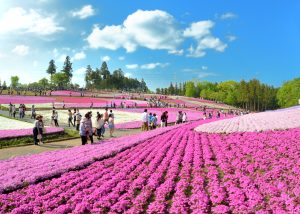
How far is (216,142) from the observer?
21.1m

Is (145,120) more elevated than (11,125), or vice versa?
(145,120)

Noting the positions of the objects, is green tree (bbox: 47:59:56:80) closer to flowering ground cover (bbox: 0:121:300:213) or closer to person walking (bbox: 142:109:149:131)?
person walking (bbox: 142:109:149:131)

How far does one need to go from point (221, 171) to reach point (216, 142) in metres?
7.35

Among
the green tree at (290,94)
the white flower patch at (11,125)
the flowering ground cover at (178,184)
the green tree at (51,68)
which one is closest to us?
the flowering ground cover at (178,184)

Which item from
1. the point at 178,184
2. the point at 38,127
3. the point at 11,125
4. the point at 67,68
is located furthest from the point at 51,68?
the point at 178,184

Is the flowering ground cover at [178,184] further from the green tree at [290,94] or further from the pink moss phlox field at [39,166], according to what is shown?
the green tree at [290,94]

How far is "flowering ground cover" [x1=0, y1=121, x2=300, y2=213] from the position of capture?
32.4 feet

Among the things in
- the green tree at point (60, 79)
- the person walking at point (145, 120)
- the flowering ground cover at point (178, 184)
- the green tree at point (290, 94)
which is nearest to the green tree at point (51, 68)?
the green tree at point (60, 79)

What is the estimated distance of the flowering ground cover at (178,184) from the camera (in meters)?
9.88

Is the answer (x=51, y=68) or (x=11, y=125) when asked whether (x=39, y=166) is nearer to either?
(x=11, y=125)

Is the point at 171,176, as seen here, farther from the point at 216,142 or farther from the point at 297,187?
the point at 216,142

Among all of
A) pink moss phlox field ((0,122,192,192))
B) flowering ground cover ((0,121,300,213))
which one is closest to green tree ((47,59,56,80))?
pink moss phlox field ((0,122,192,192))

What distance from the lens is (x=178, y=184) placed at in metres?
11.9

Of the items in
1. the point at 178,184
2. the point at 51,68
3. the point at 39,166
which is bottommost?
the point at 39,166
